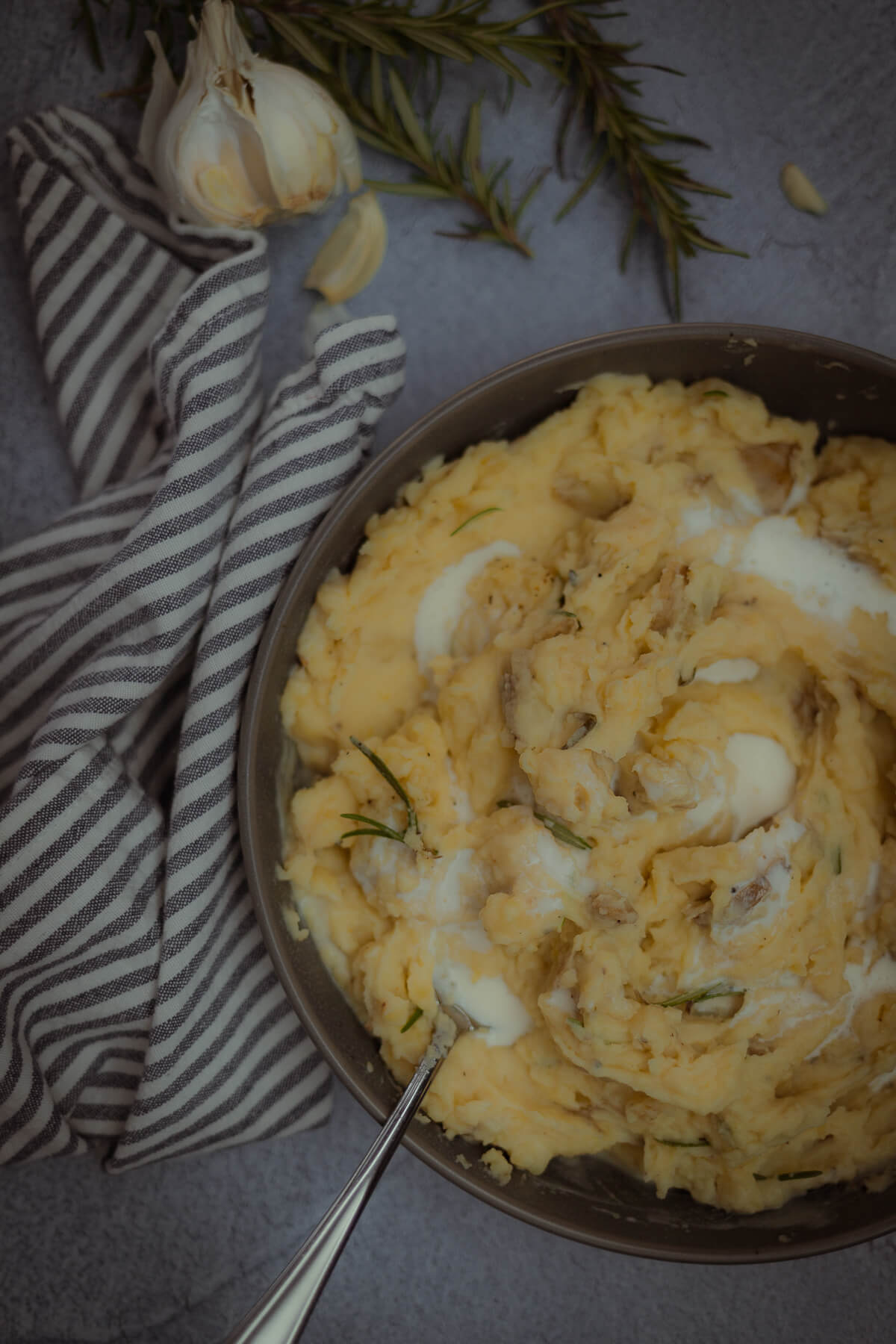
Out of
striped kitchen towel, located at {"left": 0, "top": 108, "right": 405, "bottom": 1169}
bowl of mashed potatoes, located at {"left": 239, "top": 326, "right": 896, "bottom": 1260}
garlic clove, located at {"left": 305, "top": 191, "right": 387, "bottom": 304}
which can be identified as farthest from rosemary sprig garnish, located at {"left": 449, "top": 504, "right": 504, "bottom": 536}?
garlic clove, located at {"left": 305, "top": 191, "right": 387, "bottom": 304}

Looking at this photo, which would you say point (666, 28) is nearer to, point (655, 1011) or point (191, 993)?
point (655, 1011)

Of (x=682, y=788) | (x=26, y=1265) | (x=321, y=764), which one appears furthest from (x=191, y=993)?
(x=682, y=788)

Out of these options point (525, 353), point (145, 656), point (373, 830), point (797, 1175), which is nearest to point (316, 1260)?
point (373, 830)

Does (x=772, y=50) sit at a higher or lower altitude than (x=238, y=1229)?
higher

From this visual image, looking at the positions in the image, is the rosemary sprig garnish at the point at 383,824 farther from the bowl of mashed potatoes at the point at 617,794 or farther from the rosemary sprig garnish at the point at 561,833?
the rosemary sprig garnish at the point at 561,833

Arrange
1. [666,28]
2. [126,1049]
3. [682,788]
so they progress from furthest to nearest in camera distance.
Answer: [666,28] → [126,1049] → [682,788]

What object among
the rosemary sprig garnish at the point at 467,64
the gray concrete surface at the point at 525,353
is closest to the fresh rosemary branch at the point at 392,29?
the rosemary sprig garnish at the point at 467,64

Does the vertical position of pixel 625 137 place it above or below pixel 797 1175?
above

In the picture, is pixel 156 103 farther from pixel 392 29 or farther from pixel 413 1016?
pixel 413 1016
